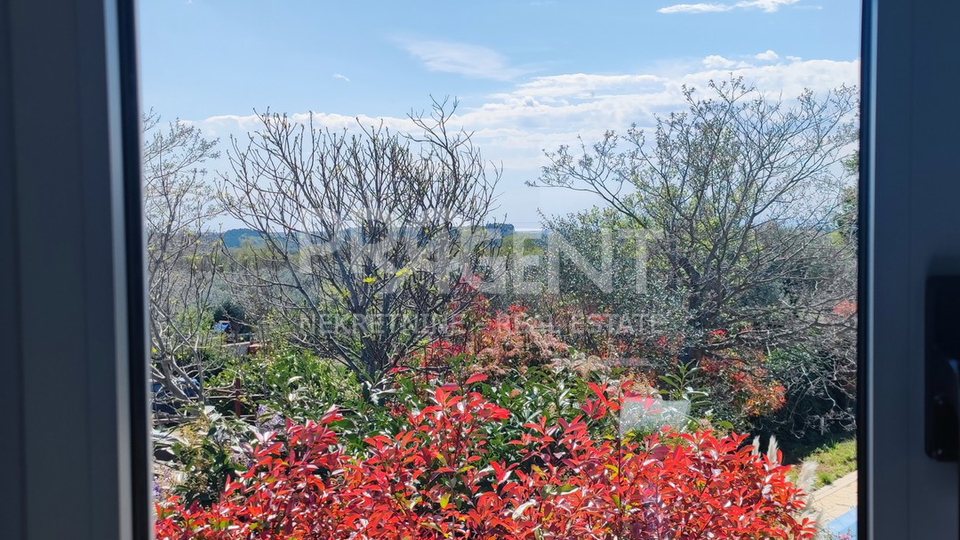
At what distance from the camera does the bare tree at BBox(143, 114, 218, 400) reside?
94cm

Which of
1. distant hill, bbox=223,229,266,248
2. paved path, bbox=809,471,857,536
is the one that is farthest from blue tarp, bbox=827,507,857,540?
distant hill, bbox=223,229,266,248

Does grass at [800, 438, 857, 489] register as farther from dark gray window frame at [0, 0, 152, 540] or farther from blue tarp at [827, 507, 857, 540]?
dark gray window frame at [0, 0, 152, 540]

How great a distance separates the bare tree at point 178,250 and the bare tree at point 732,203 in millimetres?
547

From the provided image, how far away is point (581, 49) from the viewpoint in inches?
37.9

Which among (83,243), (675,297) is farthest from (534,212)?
(83,243)

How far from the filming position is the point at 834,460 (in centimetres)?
91

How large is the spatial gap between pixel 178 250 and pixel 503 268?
1.70ft

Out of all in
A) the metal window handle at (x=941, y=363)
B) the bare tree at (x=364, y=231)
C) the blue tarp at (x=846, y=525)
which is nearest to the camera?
the metal window handle at (x=941, y=363)

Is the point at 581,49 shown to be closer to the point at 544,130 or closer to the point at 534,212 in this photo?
the point at 544,130

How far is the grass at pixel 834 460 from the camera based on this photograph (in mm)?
890

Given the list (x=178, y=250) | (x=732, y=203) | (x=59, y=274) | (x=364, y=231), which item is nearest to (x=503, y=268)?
(x=364, y=231)

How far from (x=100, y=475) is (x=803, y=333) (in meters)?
1.02

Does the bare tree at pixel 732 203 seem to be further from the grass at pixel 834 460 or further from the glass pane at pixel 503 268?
the grass at pixel 834 460

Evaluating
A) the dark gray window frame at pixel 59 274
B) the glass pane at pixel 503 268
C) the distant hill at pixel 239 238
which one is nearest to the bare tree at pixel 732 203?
the glass pane at pixel 503 268
